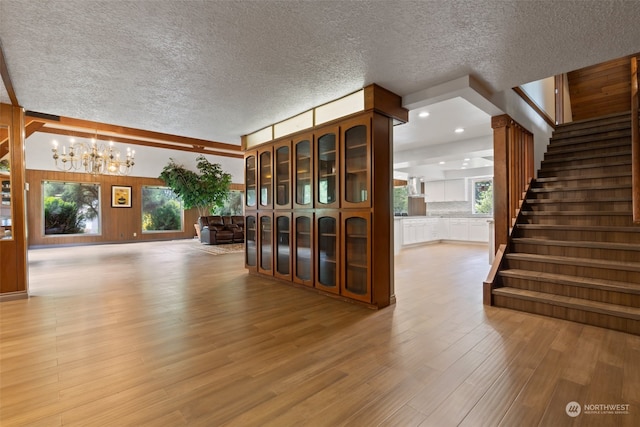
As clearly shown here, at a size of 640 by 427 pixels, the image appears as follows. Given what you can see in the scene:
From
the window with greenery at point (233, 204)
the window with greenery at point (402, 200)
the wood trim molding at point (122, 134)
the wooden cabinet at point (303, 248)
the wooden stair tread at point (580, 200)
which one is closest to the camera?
the wooden stair tread at point (580, 200)

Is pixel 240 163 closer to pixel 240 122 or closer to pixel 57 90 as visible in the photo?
pixel 240 122

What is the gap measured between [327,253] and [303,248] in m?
0.49

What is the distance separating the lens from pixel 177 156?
11195mm

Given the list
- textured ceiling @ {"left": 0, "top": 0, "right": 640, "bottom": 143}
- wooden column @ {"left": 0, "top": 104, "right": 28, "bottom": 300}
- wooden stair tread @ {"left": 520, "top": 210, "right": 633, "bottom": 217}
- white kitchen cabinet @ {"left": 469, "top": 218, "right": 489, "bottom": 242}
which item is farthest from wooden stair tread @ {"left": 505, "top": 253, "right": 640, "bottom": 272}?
wooden column @ {"left": 0, "top": 104, "right": 28, "bottom": 300}

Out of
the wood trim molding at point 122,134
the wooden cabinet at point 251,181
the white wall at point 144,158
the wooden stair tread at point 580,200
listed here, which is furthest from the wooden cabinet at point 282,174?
the white wall at point 144,158

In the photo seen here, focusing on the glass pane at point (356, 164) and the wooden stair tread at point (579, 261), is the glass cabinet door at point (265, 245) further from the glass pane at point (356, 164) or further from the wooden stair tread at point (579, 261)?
the wooden stair tread at point (579, 261)

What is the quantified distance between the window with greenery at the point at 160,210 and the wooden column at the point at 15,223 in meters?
7.44

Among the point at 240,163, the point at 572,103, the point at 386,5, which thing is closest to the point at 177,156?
the point at 240,163

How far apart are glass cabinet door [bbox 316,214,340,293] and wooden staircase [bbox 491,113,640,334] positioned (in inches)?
75.9

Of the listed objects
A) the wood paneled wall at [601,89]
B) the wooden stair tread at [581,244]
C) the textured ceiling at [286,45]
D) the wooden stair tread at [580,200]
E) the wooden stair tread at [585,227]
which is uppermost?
the wood paneled wall at [601,89]

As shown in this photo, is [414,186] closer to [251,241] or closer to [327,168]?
[251,241]

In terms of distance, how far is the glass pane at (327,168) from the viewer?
3.80 metres

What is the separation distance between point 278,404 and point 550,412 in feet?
4.92

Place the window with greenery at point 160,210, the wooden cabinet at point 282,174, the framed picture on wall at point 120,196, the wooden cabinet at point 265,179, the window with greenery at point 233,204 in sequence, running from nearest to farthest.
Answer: the wooden cabinet at point 282,174 < the wooden cabinet at point 265,179 < the framed picture on wall at point 120,196 < the window with greenery at point 160,210 < the window with greenery at point 233,204
